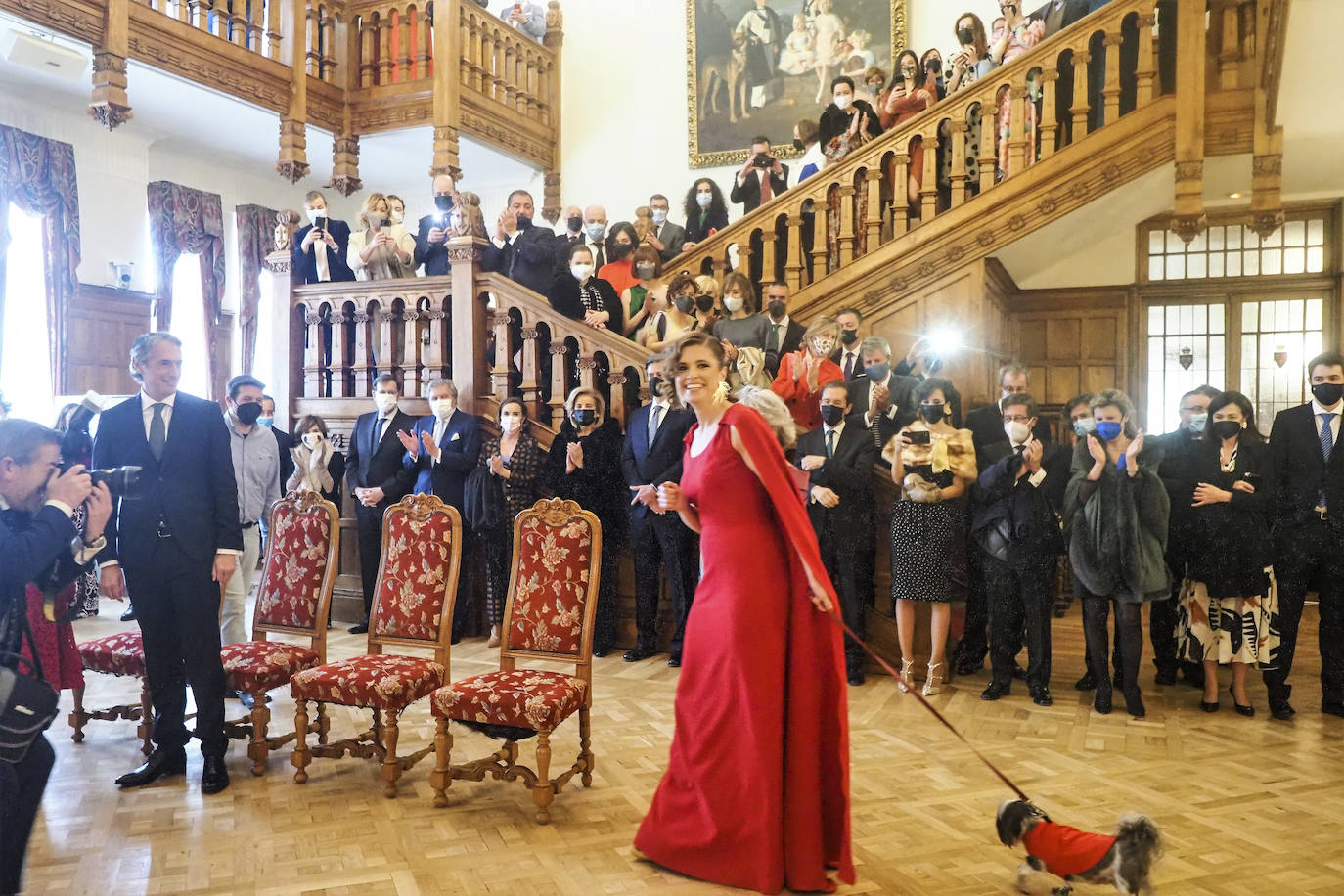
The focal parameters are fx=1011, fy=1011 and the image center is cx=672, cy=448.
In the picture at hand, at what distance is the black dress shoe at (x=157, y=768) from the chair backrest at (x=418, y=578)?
791mm

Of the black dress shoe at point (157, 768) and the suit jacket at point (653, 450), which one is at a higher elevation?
the suit jacket at point (653, 450)

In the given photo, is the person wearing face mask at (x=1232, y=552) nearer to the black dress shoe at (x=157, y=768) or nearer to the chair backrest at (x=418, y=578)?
the chair backrest at (x=418, y=578)

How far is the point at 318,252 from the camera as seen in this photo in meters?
7.15

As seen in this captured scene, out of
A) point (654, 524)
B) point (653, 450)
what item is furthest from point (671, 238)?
point (654, 524)

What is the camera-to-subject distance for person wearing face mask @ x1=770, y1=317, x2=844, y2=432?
580 centimetres

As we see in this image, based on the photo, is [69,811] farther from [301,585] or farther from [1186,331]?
[1186,331]

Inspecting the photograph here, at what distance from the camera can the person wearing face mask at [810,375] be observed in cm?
580

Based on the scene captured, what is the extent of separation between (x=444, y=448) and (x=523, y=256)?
1425mm

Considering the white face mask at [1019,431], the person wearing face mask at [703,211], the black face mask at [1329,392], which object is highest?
the person wearing face mask at [703,211]

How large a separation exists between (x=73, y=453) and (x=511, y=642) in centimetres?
227

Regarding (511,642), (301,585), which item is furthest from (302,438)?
(511,642)

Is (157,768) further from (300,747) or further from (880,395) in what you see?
(880,395)

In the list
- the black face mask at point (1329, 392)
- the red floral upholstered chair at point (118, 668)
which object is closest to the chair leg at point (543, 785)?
the red floral upholstered chair at point (118, 668)

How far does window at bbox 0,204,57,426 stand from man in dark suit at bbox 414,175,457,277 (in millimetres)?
4083
